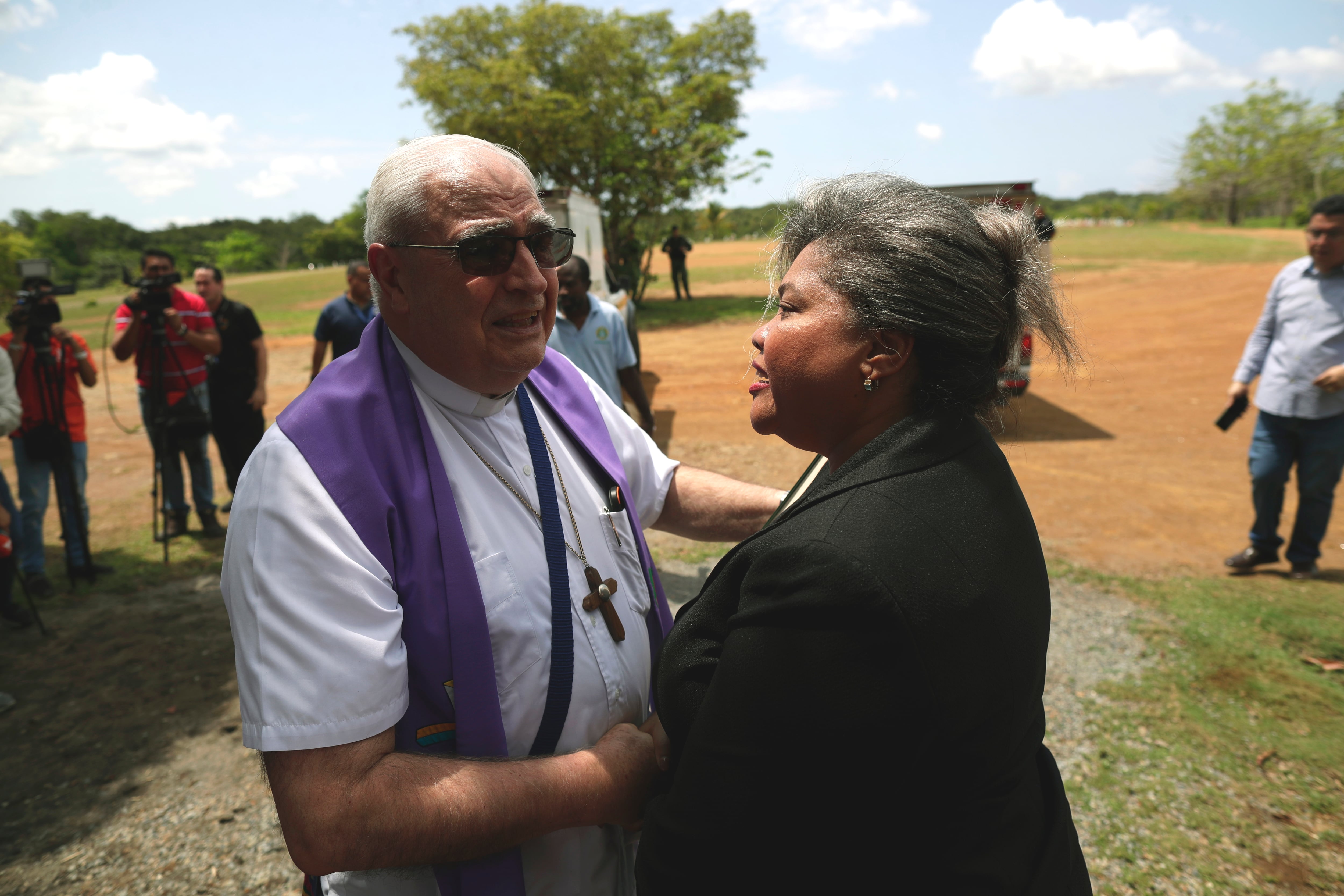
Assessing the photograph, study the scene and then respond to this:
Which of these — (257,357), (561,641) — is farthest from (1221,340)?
Result: (561,641)

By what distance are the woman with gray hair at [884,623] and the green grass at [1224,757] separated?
207 centimetres

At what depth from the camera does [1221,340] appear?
13.7 metres

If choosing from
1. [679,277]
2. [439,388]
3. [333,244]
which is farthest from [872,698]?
[333,244]

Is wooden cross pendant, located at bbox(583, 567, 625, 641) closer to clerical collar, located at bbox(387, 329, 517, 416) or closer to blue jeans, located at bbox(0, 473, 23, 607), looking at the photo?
clerical collar, located at bbox(387, 329, 517, 416)

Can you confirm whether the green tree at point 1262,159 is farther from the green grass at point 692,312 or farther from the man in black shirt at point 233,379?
the man in black shirt at point 233,379

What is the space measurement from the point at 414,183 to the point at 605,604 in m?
0.91

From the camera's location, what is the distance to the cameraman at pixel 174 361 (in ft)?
19.4

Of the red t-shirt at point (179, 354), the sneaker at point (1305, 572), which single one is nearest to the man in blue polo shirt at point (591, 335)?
the red t-shirt at point (179, 354)

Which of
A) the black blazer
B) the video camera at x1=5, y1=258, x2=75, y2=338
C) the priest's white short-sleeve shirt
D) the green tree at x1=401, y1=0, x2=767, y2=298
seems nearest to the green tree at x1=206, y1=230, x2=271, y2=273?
the green tree at x1=401, y1=0, x2=767, y2=298

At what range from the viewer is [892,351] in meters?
1.31

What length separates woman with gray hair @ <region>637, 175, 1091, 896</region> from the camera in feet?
3.47

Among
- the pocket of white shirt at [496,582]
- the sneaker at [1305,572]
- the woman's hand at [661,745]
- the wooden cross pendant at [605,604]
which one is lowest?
the sneaker at [1305,572]

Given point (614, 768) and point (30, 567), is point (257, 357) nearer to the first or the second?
point (30, 567)

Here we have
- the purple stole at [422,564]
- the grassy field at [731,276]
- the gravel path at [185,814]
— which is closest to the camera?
the purple stole at [422,564]
